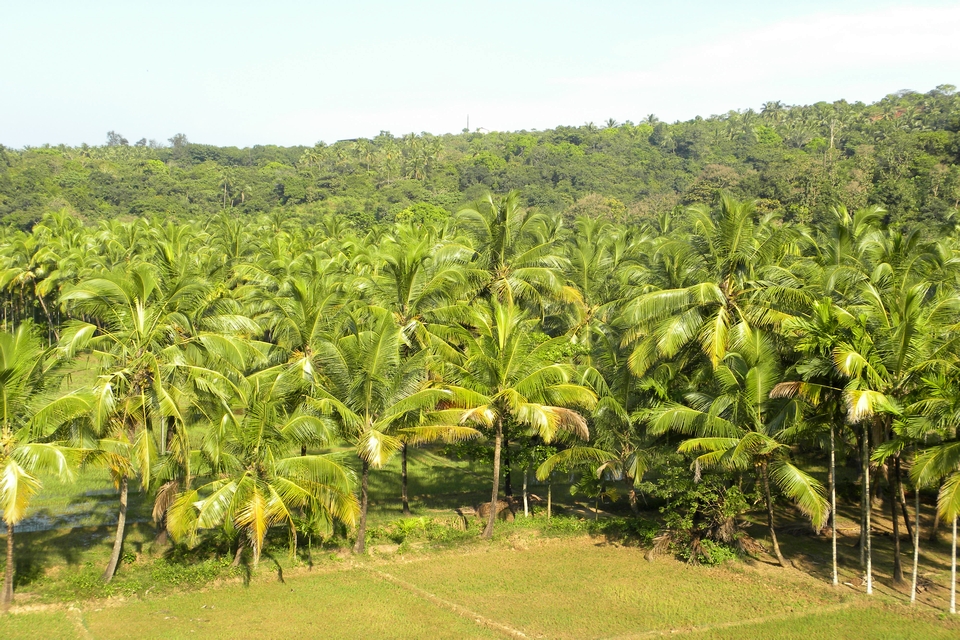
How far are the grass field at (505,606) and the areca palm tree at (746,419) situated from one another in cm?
→ 227

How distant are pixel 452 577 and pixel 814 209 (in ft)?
153

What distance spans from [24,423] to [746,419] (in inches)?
621

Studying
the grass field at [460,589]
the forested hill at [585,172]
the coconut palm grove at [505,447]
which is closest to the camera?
the grass field at [460,589]

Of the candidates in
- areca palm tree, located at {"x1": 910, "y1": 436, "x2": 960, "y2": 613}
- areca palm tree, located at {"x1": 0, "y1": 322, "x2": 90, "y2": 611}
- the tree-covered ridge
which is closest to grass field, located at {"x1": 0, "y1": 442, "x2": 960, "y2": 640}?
the tree-covered ridge

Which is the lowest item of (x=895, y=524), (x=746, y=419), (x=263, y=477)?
(x=895, y=524)

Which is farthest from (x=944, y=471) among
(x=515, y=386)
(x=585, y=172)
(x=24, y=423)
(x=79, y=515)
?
(x=585, y=172)

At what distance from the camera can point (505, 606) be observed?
17.2 meters

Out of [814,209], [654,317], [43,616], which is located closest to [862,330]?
[654,317]

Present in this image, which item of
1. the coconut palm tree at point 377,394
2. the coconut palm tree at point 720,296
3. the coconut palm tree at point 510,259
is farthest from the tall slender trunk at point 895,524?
the coconut palm tree at point 510,259

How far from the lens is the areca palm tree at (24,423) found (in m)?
A: 14.5

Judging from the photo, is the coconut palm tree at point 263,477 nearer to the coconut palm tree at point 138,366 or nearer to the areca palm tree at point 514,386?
the coconut palm tree at point 138,366

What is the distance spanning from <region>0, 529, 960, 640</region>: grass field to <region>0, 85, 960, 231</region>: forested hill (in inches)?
1360

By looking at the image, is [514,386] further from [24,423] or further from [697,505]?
[24,423]

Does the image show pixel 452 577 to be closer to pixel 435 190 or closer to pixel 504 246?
pixel 504 246
